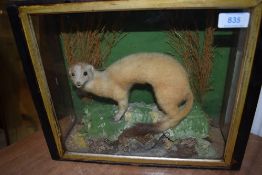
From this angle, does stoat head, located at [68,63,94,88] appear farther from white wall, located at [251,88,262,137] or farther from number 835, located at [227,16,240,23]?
white wall, located at [251,88,262,137]

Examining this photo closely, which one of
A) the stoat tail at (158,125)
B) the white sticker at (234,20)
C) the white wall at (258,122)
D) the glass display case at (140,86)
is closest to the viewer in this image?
the white sticker at (234,20)

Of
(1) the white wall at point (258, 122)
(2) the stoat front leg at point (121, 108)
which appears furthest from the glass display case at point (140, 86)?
(1) the white wall at point (258, 122)

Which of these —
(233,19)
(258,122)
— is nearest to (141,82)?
(233,19)

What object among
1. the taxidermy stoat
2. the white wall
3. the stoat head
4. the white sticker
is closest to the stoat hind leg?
the taxidermy stoat

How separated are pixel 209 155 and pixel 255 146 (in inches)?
9.1

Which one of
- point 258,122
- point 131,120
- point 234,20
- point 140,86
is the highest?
point 234,20

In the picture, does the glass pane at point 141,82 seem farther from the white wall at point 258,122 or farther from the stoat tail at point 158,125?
the white wall at point 258,122

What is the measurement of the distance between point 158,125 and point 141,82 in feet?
0.49

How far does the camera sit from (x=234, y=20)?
67 cm

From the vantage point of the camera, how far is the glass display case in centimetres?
78

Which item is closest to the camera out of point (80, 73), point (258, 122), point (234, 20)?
point (234, 20)

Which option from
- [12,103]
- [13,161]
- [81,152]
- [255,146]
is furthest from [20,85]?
[255,146]

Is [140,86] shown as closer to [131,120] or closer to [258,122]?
[131,120]

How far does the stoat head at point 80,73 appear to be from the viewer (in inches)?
34.2
